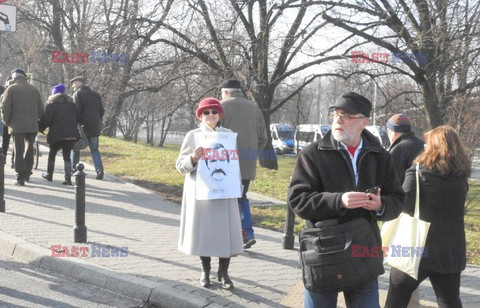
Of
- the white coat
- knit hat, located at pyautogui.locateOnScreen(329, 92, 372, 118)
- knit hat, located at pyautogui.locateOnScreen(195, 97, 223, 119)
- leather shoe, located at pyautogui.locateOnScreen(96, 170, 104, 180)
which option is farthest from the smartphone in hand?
leather shoe, located at pyautogui.locateOnScreen(96, 170, 104, 180)

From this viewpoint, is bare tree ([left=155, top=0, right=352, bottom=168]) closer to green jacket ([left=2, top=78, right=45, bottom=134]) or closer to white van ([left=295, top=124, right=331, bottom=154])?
green jacket ([left=2, top=78, right=45, bottom=134])

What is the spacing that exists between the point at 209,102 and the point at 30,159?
648cm

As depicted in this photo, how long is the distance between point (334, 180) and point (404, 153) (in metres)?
2.22

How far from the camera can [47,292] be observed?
5.56 m

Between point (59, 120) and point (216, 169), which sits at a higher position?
point (59, 120)

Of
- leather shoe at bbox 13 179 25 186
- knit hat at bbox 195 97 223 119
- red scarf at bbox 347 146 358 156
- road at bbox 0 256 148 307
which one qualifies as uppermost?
knit hat at bbox 195 97 223 119

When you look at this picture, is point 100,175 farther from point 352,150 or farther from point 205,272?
point 352,150

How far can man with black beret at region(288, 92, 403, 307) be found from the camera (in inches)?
137

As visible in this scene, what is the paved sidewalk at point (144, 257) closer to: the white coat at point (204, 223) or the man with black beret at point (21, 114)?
the white coat at point (204, 223)

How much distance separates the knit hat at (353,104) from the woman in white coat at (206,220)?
184cm

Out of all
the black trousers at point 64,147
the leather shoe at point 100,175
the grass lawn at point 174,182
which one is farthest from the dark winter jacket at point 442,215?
the leather shoe at point 100,175

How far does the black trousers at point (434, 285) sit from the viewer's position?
166 inches

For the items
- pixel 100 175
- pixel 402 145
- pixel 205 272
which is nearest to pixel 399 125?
pixel 402 145

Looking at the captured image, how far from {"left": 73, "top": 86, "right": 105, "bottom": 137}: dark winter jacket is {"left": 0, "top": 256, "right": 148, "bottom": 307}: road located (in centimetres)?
573
